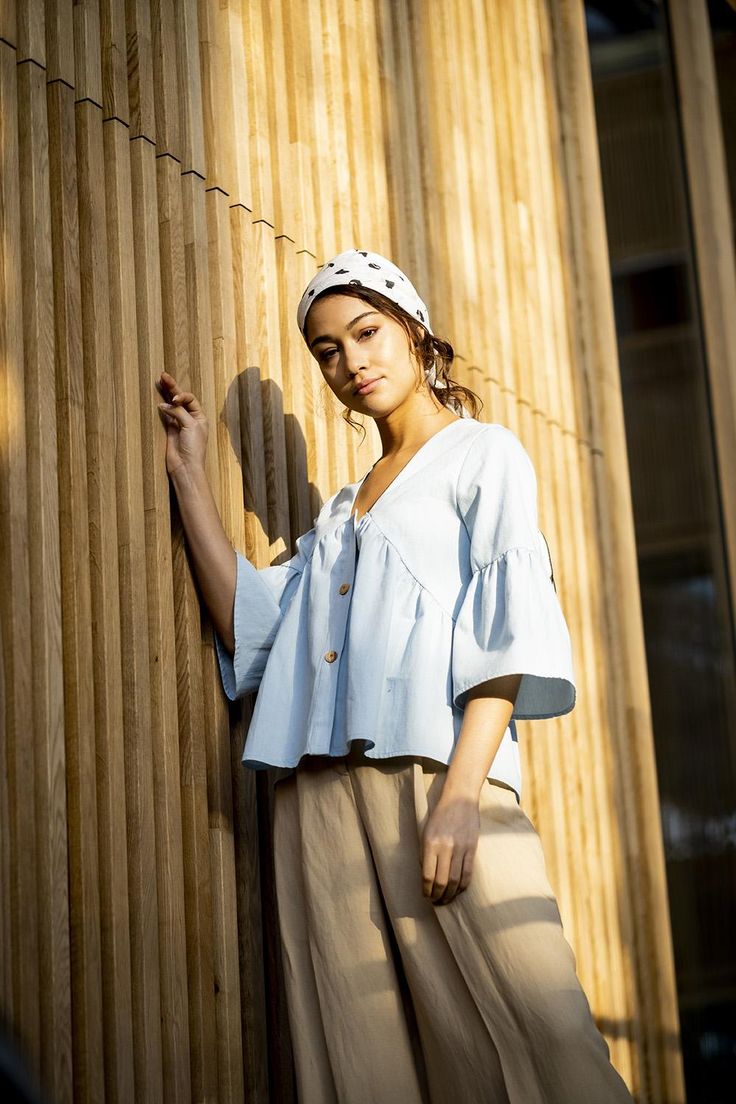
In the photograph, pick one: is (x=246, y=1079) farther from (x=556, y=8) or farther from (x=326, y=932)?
(x=556, y=8)

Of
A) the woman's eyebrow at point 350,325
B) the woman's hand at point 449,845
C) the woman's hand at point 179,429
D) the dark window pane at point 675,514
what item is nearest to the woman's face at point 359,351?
the woman's eyebrow at point 350,325

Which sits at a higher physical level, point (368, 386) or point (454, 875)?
point (368, 386)

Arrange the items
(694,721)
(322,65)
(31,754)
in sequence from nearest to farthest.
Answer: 1. (31,754)
2. (322,65)
3. (694,721)

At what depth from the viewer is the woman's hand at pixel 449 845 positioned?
187 cm

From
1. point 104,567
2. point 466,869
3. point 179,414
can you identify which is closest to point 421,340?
point 179,414

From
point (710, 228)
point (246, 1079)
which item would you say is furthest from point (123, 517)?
point (710, 228)

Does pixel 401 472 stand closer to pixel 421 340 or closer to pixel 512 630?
pixel 421 340

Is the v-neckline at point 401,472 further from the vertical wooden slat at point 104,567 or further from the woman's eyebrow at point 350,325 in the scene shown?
the vertical wooden slat at point 104,567

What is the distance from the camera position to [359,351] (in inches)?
86.4

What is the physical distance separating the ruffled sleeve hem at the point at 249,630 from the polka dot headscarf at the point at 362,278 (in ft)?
1.35

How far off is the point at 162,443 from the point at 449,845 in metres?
0.78

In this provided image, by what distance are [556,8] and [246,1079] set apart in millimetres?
3032

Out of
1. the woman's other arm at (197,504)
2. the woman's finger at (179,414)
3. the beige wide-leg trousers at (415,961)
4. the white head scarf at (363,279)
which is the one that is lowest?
the beige wide-leg trousers at (415,961)

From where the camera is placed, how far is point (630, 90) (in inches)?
189
